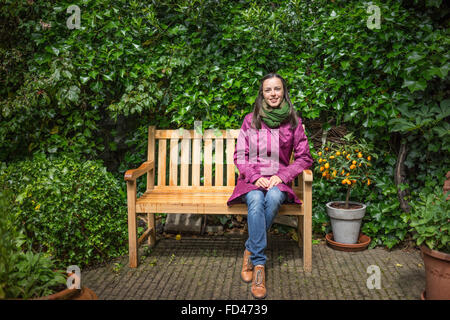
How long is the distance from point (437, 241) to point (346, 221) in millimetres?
1161

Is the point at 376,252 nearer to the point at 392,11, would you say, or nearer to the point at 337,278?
the point at 337,278

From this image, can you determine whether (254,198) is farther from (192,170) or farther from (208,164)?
(192,170)

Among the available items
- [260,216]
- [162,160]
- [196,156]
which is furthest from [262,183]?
[162,160]

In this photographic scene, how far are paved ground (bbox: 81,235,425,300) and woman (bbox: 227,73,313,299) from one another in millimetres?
284

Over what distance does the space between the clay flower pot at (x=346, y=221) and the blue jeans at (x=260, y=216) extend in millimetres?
820

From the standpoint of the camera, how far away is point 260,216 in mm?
2893

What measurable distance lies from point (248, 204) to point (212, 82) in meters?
1.48

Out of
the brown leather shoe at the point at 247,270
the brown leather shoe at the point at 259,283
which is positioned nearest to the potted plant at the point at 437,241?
the brown leather shoe at the point at 259,283

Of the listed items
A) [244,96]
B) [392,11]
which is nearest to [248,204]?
[244,96]

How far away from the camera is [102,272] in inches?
124

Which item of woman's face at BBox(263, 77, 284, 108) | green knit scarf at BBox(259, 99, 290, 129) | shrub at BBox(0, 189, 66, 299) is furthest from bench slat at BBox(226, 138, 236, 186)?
shrub at BBox(0, 189, 66, 299)

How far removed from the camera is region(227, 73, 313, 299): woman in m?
3.00

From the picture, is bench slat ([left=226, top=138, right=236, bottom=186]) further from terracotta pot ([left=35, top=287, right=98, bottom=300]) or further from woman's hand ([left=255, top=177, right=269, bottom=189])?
terracotta pot ([left=35, top=287, right=98, bottom=300])

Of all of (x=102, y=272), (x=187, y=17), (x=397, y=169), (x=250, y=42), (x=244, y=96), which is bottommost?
(x=102, y=272)
